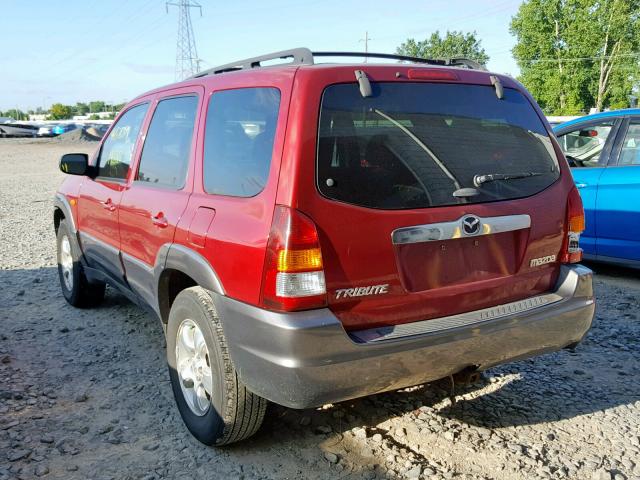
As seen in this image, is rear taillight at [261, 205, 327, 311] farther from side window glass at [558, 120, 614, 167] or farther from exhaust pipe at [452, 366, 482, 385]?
side window glass at [558, 120, 614, 167]

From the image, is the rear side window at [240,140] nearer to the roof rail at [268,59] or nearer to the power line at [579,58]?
the roof rail at [268,59]

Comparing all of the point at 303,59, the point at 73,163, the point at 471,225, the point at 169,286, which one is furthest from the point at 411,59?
the point at 73,163

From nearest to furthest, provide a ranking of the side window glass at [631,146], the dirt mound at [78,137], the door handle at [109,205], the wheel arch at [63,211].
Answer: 1. the door handle at [109,205]
2. the wheel arch at [63,211]
3. the side window glass at [631,146]
4. the dirt mound at [78,137]

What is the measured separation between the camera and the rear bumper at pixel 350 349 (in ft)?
7.97

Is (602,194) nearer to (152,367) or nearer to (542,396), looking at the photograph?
(542,396)

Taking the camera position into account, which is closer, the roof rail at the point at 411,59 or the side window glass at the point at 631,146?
the roof rail at the point at 411,59

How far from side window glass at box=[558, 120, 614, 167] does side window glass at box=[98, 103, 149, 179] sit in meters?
4.42

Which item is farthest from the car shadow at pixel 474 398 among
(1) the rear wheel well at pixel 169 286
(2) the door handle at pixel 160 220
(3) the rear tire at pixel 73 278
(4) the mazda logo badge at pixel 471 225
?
(2) the door handle at pixel 160 220

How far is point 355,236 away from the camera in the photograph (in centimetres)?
252

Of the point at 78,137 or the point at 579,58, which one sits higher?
the point at 579,58

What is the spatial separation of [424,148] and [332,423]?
1.63 m

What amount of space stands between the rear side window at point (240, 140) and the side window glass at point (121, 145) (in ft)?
4.14

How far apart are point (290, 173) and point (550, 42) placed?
69.3 meters

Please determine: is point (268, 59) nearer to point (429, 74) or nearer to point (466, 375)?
point (429, 74)
